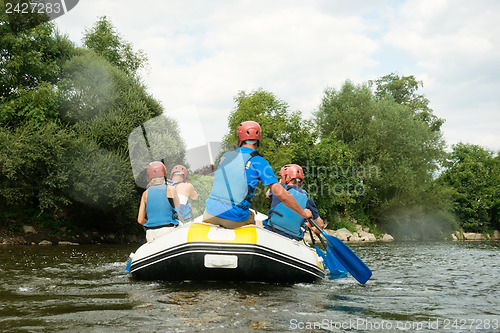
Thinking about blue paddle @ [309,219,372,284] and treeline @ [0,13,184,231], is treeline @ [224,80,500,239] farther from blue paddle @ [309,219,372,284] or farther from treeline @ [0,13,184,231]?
blue paddle @ [309,219,372,284]

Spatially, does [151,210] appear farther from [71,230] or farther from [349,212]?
[349,212]

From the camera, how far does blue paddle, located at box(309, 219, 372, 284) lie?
6391 mm

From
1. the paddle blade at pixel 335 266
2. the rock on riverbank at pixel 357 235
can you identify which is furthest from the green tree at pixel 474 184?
the paddle blade at pixel 335 266

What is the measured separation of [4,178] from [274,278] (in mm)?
14529

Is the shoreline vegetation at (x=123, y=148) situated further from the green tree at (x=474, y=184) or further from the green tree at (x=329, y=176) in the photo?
the green tree at (x=474, y=184)

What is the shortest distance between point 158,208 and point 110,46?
87.3 feet

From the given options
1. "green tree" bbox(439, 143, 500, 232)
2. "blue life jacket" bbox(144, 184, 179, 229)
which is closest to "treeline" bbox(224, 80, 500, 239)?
"green tree" bbox(439, 143, 500, 232)

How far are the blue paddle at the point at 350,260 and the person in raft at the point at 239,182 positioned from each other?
134 cm

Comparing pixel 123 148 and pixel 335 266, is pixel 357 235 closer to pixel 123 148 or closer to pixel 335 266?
pixel 123 148

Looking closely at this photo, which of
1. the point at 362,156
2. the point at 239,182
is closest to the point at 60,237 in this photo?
the point at 239,182

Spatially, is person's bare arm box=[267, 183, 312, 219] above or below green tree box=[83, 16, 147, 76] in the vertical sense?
below

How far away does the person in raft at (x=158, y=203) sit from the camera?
6.70m

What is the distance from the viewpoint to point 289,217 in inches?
271

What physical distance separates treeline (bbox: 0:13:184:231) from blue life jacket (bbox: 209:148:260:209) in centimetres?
1292
